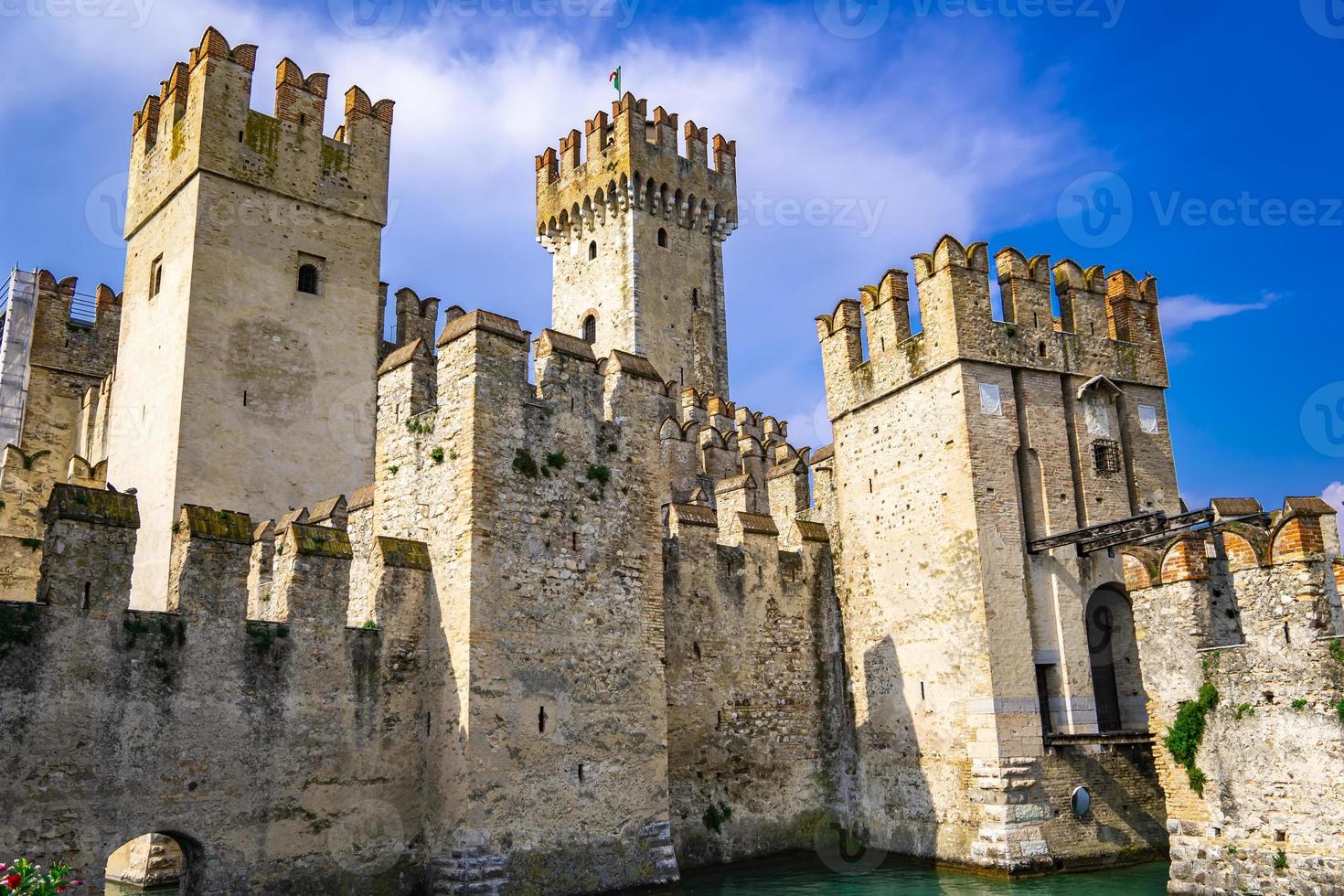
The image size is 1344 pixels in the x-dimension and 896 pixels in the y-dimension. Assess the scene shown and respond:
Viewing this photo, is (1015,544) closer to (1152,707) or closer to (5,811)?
(1152,707)

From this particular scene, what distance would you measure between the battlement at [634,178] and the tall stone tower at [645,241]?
0.15 feet

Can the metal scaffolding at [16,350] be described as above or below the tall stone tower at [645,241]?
below

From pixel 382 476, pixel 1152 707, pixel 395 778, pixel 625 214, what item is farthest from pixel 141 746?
pixel 625 214

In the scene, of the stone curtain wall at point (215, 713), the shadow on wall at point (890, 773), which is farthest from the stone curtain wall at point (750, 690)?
the stone curtain wall at point (215, 713)

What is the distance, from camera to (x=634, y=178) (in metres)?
38.3

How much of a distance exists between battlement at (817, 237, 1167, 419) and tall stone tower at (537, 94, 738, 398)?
15.9m

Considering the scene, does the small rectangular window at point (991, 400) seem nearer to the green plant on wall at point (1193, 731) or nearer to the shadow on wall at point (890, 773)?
the shadow on wall at point (890, 773)

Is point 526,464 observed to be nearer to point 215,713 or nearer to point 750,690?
point 215,713

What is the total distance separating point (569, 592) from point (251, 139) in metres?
12.1

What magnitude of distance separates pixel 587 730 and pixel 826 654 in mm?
6577

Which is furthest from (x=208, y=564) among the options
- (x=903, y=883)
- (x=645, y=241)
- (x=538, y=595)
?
(x=645, y=241)

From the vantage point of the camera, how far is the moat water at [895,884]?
15438 millimetres

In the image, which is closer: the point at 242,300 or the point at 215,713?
the point at 215,713

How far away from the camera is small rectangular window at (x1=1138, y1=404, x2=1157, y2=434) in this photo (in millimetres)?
20062
